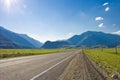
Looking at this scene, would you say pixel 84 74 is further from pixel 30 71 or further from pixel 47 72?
pixel 30 71

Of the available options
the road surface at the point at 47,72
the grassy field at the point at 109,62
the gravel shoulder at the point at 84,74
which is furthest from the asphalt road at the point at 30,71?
the grassy field at the point at 109,62

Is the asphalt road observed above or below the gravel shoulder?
above

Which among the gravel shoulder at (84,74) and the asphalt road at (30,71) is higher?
the asphalt road at (30,71)

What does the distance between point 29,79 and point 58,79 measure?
185 cm

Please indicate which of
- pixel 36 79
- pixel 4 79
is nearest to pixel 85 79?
pixel 36 79

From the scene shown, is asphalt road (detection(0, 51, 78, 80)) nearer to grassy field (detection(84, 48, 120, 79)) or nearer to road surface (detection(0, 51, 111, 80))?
road surface (detection(0, 51, 111, 80))

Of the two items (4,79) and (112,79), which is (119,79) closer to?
(112,79)

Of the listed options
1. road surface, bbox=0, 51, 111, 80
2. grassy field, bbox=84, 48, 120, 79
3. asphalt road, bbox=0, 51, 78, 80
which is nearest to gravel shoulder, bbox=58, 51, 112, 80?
road surface, bbox=0, 51, 111, 80

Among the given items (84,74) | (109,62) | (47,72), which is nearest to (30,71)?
(47,72)

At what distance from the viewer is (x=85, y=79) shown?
11.9 m

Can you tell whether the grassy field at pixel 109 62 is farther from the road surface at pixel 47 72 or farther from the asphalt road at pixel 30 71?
the asphalt road at pixel 30 71

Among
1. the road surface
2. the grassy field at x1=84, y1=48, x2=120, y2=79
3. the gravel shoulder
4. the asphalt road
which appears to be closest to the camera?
the asphalt road

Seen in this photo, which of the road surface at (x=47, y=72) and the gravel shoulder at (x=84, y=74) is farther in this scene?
the gravel shoulder at (x=84, y=74)

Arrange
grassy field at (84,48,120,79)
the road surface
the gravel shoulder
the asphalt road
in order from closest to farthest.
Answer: the asphalt road, the road surface, the gravel shoulder, grassy field at (84,48,120,79)
